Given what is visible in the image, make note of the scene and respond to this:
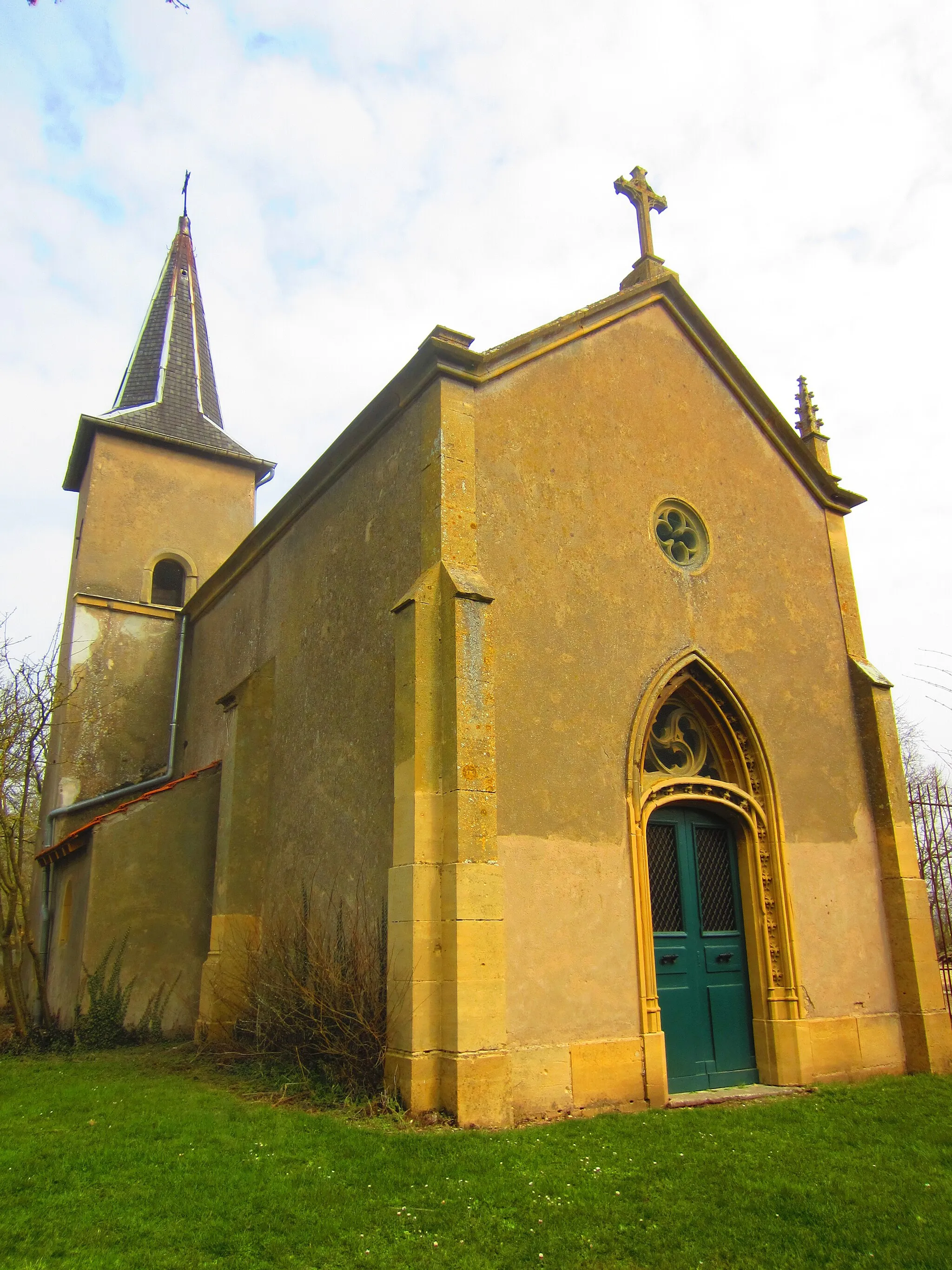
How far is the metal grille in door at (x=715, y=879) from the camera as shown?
9.93 metres

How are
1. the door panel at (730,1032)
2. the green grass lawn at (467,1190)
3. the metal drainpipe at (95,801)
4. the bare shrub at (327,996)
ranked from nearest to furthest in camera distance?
1. the green grass lawn at (467,1190)
2. the bare shrub at (327,996)
3. the door panel at (730,1032)
4. the metal drainpipe at (95,801)

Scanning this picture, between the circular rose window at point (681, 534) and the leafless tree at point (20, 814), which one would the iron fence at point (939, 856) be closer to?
the circular rose window at point (681, 534)

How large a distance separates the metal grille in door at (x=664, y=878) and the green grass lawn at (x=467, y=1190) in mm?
1907

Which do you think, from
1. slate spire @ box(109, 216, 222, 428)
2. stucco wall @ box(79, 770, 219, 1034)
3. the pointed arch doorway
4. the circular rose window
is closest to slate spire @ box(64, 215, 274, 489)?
slate spire @ box(109, 216, 222, 428)

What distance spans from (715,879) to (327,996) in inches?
169

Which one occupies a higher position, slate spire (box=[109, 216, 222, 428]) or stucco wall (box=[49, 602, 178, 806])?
slate spire (box=[109, 216, 222, 428])

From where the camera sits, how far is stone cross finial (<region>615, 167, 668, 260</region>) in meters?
12.0

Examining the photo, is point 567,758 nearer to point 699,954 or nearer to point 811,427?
point 699,954

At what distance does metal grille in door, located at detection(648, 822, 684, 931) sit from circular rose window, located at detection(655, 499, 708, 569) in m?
3.01

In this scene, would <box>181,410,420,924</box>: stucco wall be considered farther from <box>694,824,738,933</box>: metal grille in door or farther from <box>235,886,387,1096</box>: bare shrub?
<box>694,824,738,933</box>: metal grille in door

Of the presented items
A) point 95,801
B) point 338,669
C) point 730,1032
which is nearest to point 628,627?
point 338,669

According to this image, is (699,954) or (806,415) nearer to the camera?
(699,954)

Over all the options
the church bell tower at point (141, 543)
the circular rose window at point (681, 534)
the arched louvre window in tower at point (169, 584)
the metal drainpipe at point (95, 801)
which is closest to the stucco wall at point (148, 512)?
the church bell tower at point (141, 543)

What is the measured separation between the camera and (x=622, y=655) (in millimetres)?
9703
